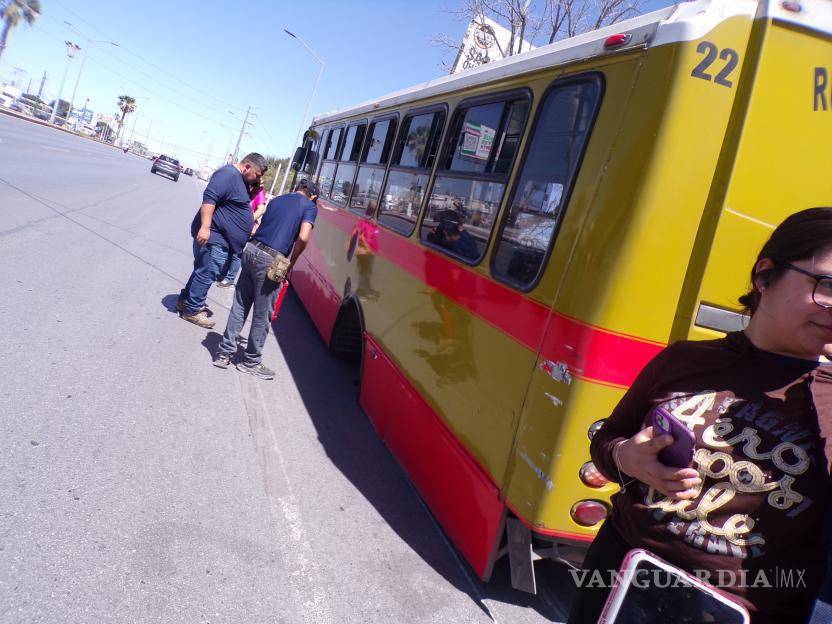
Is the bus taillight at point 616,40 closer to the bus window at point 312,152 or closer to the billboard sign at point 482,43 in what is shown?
the bus window at point 312,152

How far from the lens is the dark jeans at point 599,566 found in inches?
71.2

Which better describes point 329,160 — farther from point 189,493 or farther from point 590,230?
point 590,230

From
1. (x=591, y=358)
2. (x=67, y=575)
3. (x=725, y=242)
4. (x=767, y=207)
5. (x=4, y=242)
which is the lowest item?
(x=67, y=575)

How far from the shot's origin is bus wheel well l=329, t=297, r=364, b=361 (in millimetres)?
6062

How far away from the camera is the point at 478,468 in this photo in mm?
3215

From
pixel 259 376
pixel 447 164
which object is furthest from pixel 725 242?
pixel 259 376

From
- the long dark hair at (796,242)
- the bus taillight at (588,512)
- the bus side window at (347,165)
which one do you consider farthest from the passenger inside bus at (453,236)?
the bus side window at (347,165)

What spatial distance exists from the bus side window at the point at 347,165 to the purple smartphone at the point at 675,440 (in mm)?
5703

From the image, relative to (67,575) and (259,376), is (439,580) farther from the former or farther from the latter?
(259,376)

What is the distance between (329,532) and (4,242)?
252 inches

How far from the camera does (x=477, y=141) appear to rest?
12.8ft

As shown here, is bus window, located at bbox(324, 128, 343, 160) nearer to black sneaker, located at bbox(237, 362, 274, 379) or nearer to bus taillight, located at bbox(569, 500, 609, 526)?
black sneaker, located at bbox(237, 362, 274, 379)

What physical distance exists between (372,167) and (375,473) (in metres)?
3.12

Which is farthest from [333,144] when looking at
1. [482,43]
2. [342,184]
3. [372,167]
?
[482,43]
